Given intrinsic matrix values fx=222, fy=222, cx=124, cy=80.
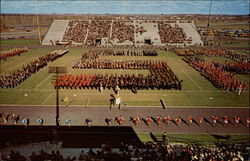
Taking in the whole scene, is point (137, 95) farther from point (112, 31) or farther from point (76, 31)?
point (76, 31)

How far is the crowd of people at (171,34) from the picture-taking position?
65.3 meters

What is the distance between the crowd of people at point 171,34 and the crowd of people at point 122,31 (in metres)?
9.30

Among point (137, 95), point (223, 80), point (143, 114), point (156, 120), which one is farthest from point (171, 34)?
point (156, 120)

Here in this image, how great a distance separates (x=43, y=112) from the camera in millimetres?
20031

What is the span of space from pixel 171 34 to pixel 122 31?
1508 centimetres

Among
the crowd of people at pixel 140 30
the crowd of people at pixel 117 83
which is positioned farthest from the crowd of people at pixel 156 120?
the crowd of people at pixel 140 30

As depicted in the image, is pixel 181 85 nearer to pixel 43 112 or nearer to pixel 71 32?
pixel 43 112

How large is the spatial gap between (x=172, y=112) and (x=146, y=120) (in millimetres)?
3156

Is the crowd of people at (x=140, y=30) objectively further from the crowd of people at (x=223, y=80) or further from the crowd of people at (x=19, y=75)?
the crowd of people at (x=223, y=80)

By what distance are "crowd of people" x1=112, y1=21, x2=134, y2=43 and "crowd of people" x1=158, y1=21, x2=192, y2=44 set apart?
30.5 ft

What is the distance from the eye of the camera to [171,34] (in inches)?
2670

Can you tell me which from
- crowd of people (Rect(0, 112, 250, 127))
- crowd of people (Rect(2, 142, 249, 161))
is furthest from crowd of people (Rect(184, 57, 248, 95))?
crowd of people (Rect(2, 142, 249, 161))

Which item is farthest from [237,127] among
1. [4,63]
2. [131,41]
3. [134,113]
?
[131,41]

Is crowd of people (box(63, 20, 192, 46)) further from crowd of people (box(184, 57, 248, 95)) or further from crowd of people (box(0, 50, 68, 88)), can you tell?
crowd of people (box(184, 57, 248, 95))
